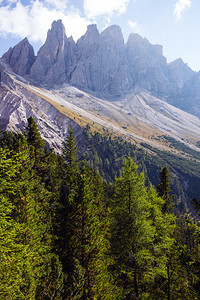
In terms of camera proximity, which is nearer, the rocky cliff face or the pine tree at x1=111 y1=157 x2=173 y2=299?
the pine tree at x1=111 y1=157 x2=173 y2=299

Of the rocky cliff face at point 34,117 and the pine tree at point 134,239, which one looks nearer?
the pine tree at point 134,239

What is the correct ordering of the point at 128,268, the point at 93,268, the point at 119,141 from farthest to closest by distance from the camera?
1. the point at 119,141
2. the point at 128,268
3. the point at 93,268

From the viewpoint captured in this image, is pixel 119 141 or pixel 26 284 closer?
pixel 26 284

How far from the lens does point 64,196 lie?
15133 millimetres

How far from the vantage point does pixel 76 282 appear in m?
11.1

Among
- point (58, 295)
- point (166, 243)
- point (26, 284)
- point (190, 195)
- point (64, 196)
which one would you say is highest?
point (64, 196)

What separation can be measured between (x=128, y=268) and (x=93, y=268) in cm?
344

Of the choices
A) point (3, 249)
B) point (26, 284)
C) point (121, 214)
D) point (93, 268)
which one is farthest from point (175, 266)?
point (3, 249)

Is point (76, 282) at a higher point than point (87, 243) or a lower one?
lower

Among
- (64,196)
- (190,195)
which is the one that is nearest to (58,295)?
(64,196)

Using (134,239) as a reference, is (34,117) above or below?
below

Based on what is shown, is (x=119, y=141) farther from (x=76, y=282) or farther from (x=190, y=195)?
(x=76, y=282)

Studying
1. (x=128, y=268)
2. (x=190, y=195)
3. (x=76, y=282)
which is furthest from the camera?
(x=190, y=195)

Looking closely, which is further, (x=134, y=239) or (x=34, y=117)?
(x=34, y=117)
